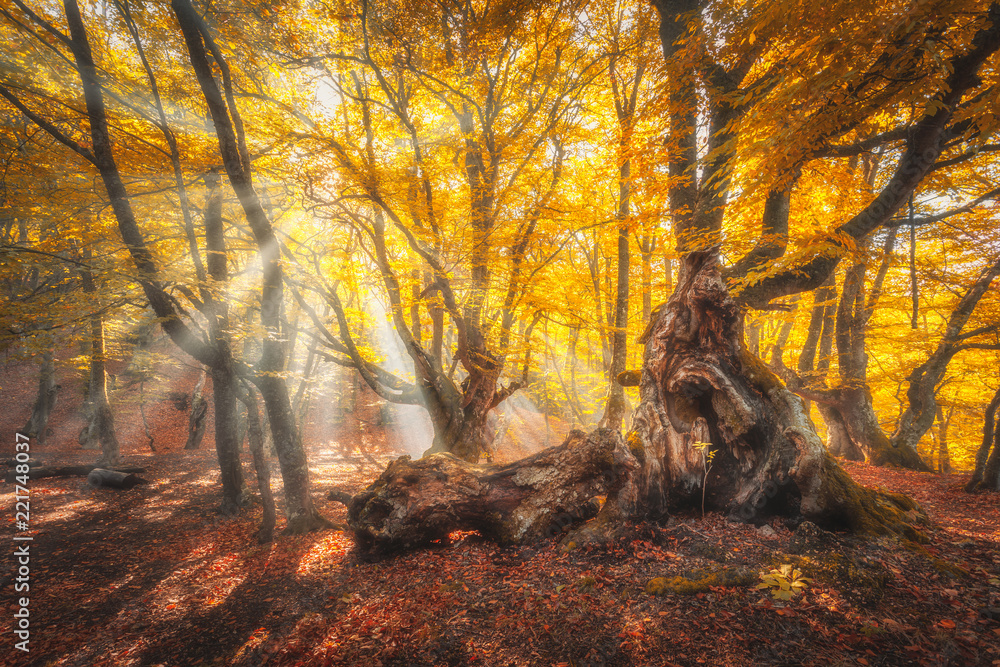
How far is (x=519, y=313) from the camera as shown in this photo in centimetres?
924

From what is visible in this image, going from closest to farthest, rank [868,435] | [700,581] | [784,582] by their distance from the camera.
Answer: [784,582]
[700,581]
[868,435]

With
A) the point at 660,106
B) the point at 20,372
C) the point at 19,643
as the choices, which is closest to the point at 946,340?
the point at 660,106

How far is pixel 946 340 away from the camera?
7.80m

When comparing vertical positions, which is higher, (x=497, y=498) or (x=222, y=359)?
(x=222, y=359)

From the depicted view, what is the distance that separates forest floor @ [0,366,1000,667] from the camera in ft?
8.30

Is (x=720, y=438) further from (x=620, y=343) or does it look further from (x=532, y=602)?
(x=620, y=343)


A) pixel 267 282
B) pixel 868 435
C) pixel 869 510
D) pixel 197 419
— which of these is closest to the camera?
pixel 869 510

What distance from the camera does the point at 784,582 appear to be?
297cm

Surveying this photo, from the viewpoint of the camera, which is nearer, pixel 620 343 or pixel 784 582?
pixel 784 582

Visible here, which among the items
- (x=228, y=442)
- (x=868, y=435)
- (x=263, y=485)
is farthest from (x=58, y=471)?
(x=868, y=435)

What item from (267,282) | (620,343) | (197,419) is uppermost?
(267,282)

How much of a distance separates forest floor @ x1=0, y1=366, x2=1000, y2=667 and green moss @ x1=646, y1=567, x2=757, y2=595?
0.02 metres

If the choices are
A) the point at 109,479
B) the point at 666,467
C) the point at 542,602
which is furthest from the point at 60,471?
the point at 666,467

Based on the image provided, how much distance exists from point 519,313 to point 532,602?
6720 millimetres
